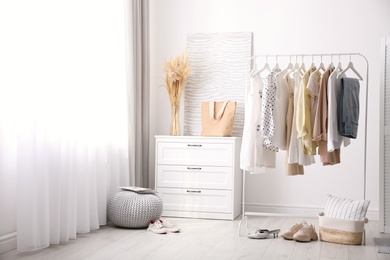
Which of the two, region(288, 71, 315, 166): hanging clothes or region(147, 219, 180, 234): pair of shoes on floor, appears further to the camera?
region(147, 219, 180, 234): pair of shoes on floor

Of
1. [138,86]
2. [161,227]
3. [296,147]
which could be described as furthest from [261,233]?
[138,86]

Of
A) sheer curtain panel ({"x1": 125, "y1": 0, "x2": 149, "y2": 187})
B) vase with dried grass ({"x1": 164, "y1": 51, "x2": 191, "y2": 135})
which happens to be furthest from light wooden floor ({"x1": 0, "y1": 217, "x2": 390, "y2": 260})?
vase with dried grass ({"x1": 164, "y1": 51, "x2": 191, "y2": 135})

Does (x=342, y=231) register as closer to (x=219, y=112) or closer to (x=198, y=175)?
(x=198, y=175)

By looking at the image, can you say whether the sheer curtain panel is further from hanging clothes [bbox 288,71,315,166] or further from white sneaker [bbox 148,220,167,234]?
Answer: hanging clothes [bbox 288,71,315,166]

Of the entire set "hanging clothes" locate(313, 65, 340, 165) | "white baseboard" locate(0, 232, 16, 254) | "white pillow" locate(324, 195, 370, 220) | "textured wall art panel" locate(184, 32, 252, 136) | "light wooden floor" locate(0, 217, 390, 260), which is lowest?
"light wooden floor" locate(0, 217, 390, 260)

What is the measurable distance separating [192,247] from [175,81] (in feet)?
6.91

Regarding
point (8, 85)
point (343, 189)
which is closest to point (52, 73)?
point (8, 85)

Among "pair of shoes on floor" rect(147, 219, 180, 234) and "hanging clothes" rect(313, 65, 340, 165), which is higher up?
"hanging clothes" rect(313, 65, 340, 165)

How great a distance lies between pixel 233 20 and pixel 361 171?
6.31ft

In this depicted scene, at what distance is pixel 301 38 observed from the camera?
17.8 feet

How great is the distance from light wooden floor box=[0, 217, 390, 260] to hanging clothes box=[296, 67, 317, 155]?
709mm

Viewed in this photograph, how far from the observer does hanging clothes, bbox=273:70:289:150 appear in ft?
13.8

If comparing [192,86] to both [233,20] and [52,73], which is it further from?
[52,73]

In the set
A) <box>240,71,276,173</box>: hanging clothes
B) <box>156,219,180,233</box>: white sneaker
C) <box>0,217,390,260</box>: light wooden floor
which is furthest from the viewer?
<box>156,219,180,233</box>: white sneaker
